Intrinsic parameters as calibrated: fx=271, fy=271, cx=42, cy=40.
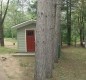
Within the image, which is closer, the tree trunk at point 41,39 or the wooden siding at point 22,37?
the tree trunk at point 41,39

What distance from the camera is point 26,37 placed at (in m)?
23.3

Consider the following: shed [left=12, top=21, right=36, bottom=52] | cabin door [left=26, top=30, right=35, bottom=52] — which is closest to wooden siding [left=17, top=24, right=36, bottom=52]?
shed [left=12, top=21, right=36, bottom=52]

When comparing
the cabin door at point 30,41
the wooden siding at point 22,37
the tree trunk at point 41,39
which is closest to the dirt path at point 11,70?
the tree trunk at point 41,39

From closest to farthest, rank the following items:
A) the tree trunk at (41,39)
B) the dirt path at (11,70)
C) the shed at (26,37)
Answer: the tree trunk at (41,39) < the dirt path at (11,70) < the shed at (26,37)

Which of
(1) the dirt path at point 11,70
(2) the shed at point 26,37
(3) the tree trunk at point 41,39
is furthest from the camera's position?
(2) the shed at point 26,37

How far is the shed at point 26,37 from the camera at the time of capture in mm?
23156

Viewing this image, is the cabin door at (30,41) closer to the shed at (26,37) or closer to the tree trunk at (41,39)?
the shed at (26,37)

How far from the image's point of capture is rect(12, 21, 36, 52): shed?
76.0 feet

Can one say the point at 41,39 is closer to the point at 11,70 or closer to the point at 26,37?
the point at 11,70

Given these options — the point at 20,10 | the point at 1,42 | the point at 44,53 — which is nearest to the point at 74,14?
the point at 1,42

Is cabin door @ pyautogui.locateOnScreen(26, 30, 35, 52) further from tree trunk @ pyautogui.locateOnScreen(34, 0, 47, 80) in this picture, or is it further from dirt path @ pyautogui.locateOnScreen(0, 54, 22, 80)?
tree trunk @ pyautogui.locateOnScreen(34, 0, 47, 80)

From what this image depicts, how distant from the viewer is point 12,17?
58.4 m

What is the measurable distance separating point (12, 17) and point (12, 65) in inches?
1719

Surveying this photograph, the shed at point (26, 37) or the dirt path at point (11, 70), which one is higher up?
the shed at point (26, 37)
